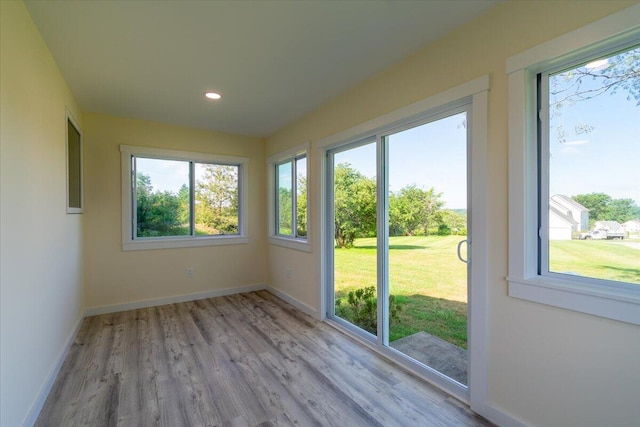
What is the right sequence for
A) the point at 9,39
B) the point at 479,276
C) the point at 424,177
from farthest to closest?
the point at 424,177 → the point at 479,276 → the point at 9,39

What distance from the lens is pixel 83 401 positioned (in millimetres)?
2000

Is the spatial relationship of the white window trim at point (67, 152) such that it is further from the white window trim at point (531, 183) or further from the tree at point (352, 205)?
the white window trim at point (531, 183)

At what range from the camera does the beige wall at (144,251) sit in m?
3.62

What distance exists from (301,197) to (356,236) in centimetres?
124

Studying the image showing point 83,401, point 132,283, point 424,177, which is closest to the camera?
point 83,401

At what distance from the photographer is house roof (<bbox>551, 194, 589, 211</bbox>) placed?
1535 millimetres

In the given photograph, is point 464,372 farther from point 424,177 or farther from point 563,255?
point 424,177

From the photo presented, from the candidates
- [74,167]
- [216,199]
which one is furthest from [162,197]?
[74,167]

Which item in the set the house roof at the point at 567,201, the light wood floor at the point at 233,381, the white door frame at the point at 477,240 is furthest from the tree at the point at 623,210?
the light wood floor at the point at 233,381

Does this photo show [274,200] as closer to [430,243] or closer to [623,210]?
[430,243]

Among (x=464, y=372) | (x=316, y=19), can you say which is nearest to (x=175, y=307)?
Answer: (x=464, y=372)

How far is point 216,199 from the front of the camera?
4.52m

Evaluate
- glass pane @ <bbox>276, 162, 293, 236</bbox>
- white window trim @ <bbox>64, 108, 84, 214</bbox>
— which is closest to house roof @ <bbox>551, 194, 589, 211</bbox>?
glass pane @ <bbox>276, 162, 293, 236</bbox>

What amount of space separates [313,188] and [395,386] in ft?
7.30
